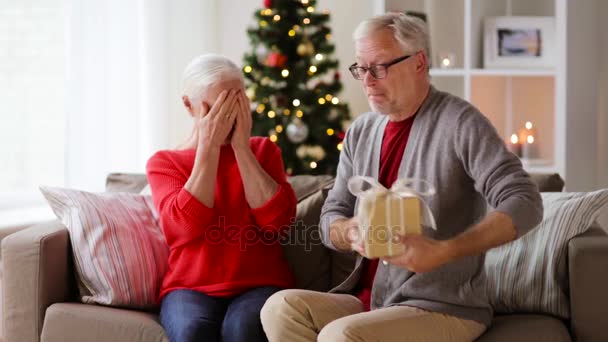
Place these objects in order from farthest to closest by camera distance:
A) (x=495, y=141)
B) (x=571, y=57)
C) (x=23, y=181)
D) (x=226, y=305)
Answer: (x=571, y=57) → (x=23, y=181) → (x=226, y=305) → (x=495, y=141)

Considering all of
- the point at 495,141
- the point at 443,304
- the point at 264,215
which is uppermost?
the point at 495,141

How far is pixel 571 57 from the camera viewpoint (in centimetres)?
426

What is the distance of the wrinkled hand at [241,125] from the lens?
2566mm

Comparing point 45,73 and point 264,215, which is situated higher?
point 45,73

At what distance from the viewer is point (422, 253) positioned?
6.31 feet

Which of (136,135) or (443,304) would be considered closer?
(443,304)

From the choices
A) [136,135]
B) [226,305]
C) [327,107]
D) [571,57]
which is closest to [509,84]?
[571,57]

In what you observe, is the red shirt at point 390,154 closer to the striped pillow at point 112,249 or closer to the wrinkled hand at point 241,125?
the wrinkled hand at point 241,125

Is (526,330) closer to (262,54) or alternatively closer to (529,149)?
(529,149)

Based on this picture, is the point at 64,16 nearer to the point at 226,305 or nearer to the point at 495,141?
the point at 226,305

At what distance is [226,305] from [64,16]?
2067 millimetres

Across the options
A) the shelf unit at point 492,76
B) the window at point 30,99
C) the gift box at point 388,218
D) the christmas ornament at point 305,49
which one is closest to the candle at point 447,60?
the shelf unit at point 492,76

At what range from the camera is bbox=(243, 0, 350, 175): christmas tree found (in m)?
4.39

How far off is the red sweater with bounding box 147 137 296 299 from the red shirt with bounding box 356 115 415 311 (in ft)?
1.15
